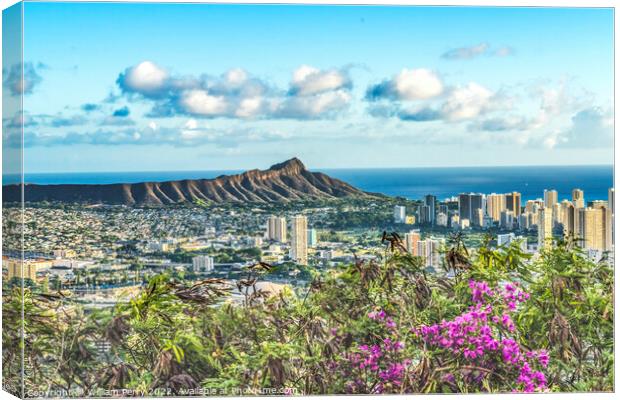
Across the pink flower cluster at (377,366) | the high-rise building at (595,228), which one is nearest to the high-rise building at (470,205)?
the high-rise building at (595,228)

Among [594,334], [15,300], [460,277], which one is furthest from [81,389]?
[594,334]

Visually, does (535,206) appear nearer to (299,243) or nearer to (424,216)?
(424,216)

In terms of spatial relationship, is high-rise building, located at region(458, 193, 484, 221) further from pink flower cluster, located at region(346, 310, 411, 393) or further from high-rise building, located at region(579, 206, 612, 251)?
pink flower cluster, located at region(346, 310, 411, 393)

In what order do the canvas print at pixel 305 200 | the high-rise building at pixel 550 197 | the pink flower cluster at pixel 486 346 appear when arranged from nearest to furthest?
the canvas print at pixel 305 200
the pink flower cluster at pixel 486 346
the high-rise building at pixel 550 197

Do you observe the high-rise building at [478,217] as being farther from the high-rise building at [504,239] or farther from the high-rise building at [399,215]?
the high-rise building at [399,215]

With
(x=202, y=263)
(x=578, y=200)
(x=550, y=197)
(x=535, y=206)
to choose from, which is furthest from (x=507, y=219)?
(x=202, y=263)
